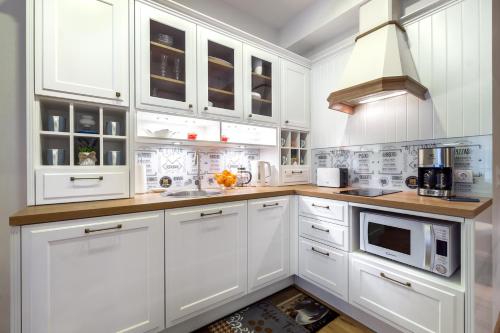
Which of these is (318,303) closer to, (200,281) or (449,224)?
(200,281)

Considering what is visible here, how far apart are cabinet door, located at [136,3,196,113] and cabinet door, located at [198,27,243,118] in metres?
0.07

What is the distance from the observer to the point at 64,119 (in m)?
1.38

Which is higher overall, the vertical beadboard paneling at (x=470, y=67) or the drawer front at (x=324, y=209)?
the vertical beadboard paneling at (x=470, y=67)

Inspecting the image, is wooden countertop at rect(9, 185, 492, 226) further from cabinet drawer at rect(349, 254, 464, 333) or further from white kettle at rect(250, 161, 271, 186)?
white kettle at rect(250, 161, 271, 186)

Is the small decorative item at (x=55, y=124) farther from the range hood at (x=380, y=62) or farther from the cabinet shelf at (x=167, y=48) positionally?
the range hood at (x=380, y=62)

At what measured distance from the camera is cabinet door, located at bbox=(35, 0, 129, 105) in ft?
4.05

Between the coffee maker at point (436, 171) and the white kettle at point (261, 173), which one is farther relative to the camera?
the white kettle at point (261, 173)

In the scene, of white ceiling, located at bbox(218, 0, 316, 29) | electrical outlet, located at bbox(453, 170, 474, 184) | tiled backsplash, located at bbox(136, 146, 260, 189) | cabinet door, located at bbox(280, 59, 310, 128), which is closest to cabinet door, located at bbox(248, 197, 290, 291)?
→ tiled backsplash, located at bbox(136, 146, 260, 189)

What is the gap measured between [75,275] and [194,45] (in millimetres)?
1689

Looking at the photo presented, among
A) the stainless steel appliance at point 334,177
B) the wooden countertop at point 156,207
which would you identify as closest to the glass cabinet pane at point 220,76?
the wooden countertop at point 156,207

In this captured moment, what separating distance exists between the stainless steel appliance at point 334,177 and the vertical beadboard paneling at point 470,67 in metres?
0.90

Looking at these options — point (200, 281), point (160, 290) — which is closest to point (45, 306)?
point (160, 290)

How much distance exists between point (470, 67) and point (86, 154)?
2653 millimetres

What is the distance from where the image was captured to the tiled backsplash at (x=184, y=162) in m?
1.84
